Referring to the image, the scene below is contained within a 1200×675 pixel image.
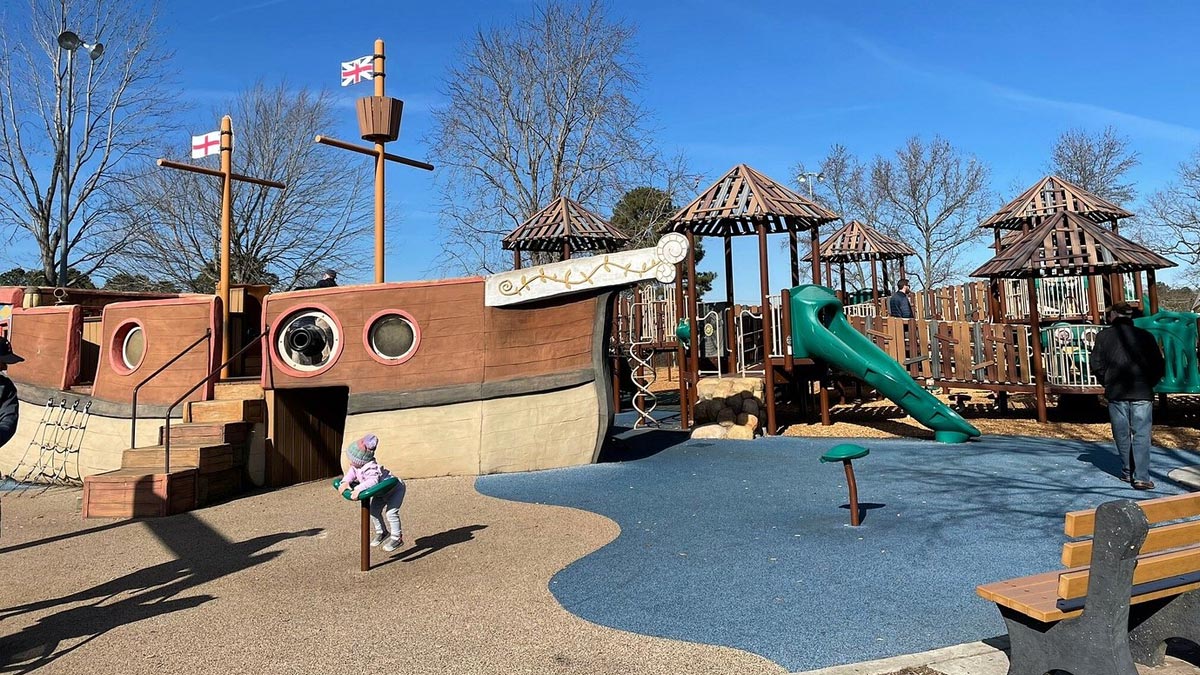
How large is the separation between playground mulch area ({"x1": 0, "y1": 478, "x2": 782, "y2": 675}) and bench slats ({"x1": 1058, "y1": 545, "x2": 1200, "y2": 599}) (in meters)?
1.31

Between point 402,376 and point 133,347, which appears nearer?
point 402,376

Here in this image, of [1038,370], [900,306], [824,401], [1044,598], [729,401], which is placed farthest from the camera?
[900,306]

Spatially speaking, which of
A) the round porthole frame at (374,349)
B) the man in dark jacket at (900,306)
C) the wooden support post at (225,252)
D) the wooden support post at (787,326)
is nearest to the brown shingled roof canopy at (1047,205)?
the man in dark jacket at (900,306)

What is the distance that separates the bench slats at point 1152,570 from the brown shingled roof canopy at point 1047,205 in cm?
1869

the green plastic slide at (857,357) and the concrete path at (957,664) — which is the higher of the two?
the green plastic slide at (857,357)

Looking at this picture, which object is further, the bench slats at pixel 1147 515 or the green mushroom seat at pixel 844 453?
the green mushroom seat at pixel 844 453

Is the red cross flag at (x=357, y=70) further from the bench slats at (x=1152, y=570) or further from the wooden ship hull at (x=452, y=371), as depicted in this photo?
the bench slats at (x=1152, y=570)

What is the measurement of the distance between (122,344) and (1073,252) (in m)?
14.3

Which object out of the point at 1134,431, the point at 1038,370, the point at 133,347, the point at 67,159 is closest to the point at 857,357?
the point at 1038,370

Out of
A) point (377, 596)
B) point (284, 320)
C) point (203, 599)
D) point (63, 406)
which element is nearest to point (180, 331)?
point (284, 320)

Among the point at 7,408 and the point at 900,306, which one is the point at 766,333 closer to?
the point at 900,306

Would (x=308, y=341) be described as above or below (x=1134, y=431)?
above

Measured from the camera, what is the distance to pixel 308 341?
9648mm

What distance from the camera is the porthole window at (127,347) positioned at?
1051 cm
